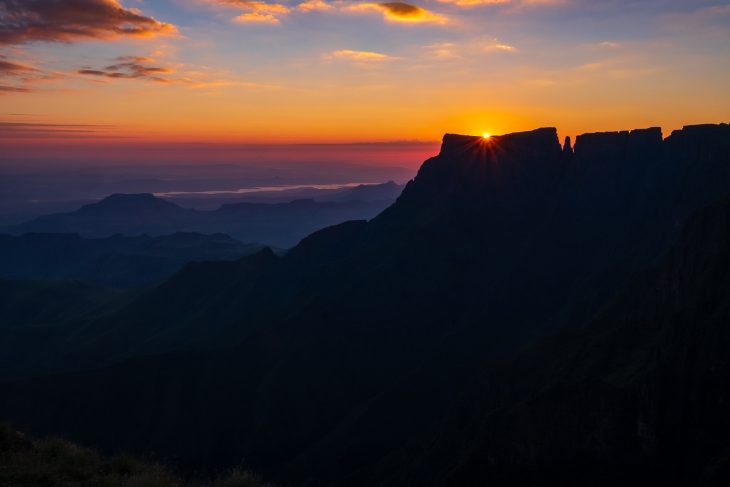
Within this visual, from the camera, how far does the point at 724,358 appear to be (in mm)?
56750

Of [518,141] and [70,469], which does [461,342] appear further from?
[70,469]

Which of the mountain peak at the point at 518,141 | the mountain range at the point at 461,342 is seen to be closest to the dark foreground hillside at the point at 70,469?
the mountain range at the point at 461,342

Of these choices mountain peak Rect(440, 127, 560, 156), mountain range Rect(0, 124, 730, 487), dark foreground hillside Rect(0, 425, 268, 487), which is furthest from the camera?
mountain peak Rect(440, 127, 560, 156)

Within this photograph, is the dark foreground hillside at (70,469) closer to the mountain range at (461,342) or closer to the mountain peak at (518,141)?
the mountain range at (461,342)

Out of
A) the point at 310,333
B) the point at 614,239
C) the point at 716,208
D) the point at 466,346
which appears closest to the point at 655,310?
the point at 716,208

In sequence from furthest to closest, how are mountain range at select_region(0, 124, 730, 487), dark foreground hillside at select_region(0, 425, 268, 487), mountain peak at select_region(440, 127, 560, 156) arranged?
mountain peak at select_region(440, 127, 560, 156)
mountain range at select_region(0, 124, 730, 487)
dark foreground hillside at select_region(0, 425, 268, 487)

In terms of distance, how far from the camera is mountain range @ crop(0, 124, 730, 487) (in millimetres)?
61719

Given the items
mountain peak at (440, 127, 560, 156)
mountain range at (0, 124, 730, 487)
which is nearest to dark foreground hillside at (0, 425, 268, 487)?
mountain range at (0, 124, 730, 487)

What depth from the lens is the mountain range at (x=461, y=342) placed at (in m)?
61.7

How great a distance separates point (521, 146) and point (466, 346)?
6893cm

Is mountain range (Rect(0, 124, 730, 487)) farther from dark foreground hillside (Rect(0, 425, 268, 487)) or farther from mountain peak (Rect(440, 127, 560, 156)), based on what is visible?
dark foreground hillside (Rect(0, 425, 268, 487))

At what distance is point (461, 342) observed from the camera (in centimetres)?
12925

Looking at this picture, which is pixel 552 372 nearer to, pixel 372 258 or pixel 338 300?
pixel 338 300

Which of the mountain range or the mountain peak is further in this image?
the mountain peak
